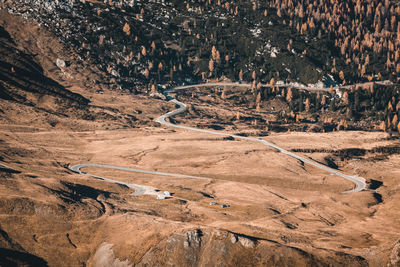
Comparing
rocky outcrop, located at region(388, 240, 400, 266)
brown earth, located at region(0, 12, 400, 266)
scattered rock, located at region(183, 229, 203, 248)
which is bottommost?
brown earth, located at region(0, 12, 400, 266)

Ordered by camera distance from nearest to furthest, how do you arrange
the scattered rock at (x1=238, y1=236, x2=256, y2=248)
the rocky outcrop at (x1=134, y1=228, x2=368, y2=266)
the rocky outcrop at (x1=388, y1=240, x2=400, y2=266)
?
the rocky outcrop at (x1=388, y1=240, x2=400, y2=266) → the rocky outcrop at (x1=134, y1=228, x2=368, y2=266) → the scattered rock at (x1=238, y1=236, x2=256, y2=248)

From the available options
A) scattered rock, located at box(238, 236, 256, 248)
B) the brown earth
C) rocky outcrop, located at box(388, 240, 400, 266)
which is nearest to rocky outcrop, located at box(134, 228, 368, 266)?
scattered rock, located at box(238, 236, 256, 248)

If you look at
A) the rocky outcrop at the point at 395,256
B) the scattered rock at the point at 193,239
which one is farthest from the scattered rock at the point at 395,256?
the scattered rock at the point at 193,239

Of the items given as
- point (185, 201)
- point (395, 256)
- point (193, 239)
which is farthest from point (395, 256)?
point (185, 201)

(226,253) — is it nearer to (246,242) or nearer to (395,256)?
(246,242)

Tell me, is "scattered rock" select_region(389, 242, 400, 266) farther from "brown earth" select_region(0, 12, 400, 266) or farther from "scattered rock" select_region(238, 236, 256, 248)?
"scattered rock" select_region(238, 236, 256, 248)

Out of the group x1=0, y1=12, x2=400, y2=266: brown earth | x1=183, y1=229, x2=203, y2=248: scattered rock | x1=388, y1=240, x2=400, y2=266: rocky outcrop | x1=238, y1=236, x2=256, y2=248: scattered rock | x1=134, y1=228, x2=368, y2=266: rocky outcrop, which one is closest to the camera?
x1=388, y1=240, x2=400, y2=266: rocky outcrop

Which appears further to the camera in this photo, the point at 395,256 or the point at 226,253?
the point at 226,253

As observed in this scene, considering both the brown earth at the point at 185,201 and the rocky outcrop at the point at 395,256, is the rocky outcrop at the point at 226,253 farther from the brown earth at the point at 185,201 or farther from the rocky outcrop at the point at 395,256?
the rocky outcrop at the point at 395,256
